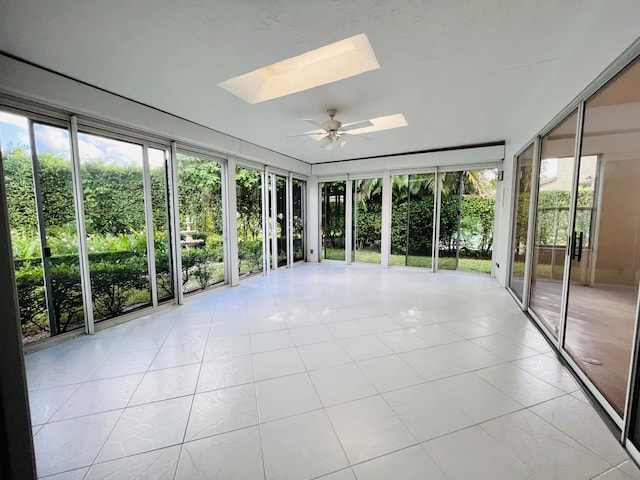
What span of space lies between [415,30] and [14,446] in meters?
3.20

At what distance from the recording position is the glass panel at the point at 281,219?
643 centimetres

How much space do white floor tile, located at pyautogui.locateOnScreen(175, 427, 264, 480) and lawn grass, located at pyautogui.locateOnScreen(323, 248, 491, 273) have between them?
229 inches

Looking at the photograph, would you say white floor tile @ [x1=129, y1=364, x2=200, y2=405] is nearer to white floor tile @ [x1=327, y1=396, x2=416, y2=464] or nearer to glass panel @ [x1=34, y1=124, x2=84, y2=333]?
white floor tile @ [x1=327, y1=396, x2=416, y2=464]

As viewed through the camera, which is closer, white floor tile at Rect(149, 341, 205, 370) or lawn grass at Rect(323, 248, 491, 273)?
white floor tile at Rect(149, 341, 205, 370)

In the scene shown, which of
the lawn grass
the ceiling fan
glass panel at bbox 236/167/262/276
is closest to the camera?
the ceiling fan

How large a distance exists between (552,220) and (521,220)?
127cm

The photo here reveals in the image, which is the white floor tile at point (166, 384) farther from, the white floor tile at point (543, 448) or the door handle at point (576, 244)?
the door handle at point (576, 244)

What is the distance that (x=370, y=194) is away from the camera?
281 inches

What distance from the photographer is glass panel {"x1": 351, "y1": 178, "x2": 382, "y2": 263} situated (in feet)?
23.1

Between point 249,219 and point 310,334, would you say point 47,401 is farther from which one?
point 249,219

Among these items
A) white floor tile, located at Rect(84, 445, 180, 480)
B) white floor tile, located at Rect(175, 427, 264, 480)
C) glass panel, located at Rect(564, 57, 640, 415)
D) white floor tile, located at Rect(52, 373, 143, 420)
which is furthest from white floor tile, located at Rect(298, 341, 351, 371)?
glass panel, located at Rect(564, 57, 640, 415)

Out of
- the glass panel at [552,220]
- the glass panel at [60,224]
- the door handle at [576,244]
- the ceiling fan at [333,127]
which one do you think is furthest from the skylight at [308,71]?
the door handle at [576,244]

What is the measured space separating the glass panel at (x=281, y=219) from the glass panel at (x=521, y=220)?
4.82m

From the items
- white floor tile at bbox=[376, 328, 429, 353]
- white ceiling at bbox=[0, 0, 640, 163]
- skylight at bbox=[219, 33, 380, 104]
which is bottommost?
white floor tile at bbox=[376, 328, 429, 353]
